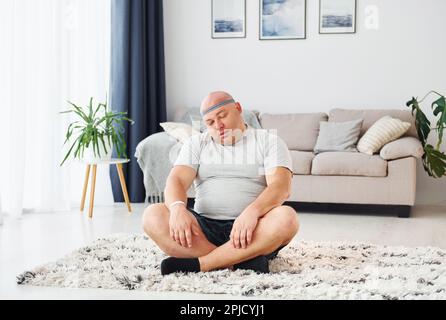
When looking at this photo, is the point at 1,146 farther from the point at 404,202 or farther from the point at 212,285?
the point at 404,202

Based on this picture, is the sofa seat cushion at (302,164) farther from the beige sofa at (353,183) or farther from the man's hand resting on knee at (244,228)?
the man's hand resting on knee at (244,228)

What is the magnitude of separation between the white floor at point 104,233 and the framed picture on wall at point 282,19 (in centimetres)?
180

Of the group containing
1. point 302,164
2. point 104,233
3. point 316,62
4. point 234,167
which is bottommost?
point 104,233

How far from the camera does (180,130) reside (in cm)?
548

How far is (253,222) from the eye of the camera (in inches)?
121

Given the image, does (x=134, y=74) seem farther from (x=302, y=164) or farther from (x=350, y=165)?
(x=350, y=165)

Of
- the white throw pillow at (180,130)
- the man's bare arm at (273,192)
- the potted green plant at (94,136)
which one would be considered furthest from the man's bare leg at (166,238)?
the white throw pillow at (180,130)

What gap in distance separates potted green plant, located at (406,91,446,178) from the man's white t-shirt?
89.9 inches

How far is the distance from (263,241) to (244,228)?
4.7 inches

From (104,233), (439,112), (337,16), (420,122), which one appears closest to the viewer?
(104,233)

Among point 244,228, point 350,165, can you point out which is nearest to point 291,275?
point 244,228

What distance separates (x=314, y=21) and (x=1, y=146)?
293 centimetres

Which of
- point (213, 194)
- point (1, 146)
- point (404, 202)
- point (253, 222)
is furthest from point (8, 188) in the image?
point (404, 202)

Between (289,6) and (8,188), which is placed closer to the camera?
(8,188)
